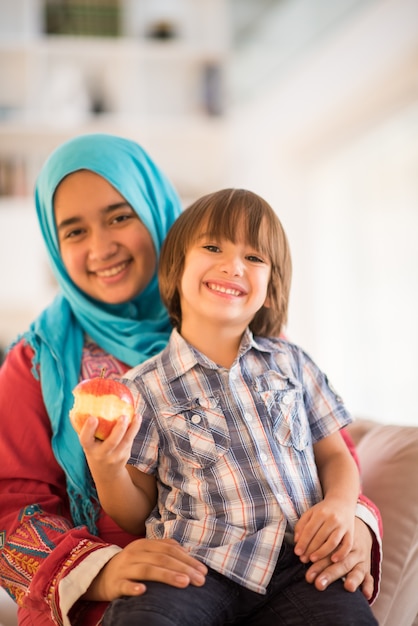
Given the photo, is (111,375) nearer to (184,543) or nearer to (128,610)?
(184,543)

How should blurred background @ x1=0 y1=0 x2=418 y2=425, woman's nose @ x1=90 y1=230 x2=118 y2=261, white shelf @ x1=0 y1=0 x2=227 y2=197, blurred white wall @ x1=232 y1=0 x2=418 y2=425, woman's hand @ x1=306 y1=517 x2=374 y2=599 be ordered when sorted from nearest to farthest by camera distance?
woman's hand @ x1=306 y1=517 x2=374 y2=599 → woman's nose @ x1=90 y1=230 x2=118 y2=261 → blurred white wall @ x1=232 y1=0 x2=418 y2=425 → blurred background @ x1=0 y1=0 x2=418 y2=425 → white shelf @ x1=0 y1=0 x2=227 y2=197

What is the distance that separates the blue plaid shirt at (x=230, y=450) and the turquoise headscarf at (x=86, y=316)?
8.6 inches

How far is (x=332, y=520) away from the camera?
1.16 metres

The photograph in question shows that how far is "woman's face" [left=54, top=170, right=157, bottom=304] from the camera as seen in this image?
1.59 meters

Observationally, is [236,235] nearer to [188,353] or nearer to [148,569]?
[188,353]

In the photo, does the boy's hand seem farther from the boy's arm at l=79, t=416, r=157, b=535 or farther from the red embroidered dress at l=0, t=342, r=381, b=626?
the boy's arm at l=79, t=416, r=157, b=535

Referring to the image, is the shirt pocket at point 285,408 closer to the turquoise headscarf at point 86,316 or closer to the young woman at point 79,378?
the young woman at point 79,378

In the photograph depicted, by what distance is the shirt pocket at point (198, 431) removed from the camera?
1.21 metres

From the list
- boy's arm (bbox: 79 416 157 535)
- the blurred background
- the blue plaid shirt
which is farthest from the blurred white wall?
boy's arm (bbox: 79 416 157 535)

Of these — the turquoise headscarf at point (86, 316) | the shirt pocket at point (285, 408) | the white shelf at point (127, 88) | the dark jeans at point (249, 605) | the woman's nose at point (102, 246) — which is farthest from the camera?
the white shelf at point (127, 88)

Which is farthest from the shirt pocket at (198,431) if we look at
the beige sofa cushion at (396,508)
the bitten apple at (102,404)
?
the beige sofa cushion at (396,508)

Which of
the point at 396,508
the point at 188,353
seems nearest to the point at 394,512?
the point at 396,508

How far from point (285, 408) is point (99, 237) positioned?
23.0 inches

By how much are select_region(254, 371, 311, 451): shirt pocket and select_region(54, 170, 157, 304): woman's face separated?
466 mm
